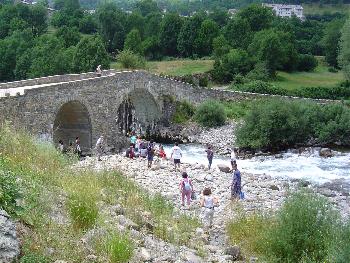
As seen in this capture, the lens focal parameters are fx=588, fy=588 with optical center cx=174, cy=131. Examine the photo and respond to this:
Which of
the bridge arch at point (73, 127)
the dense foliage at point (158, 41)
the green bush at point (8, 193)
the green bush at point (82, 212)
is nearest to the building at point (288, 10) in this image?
the dense foliage at point (158, 41)

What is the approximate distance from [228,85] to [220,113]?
57.0 feet

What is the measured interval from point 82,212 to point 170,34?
2607 inches

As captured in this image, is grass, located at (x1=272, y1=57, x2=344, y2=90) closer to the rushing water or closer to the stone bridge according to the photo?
the stone bridge

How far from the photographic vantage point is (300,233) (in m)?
13.8

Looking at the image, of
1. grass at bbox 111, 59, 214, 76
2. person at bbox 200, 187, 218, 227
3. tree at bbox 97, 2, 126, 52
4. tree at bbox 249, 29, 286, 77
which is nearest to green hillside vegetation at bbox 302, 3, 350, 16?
tree at bbox 97, 2, 126, 52

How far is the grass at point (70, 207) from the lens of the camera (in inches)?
419

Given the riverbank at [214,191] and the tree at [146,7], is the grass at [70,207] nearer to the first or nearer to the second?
the riverbank at [214,191]

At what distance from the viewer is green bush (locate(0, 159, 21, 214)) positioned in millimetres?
10609

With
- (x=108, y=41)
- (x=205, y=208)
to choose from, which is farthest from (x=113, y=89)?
(x=108, y=41)

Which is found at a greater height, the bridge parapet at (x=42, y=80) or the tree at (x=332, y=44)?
the bridge parapet at (x=42, y=80)

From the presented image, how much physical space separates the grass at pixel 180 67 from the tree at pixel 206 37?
4.94 m

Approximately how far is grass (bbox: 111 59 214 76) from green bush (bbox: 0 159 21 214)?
49347mm

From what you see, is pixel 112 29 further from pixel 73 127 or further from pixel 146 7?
pixel 73 127

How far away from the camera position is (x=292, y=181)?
26344 mm
